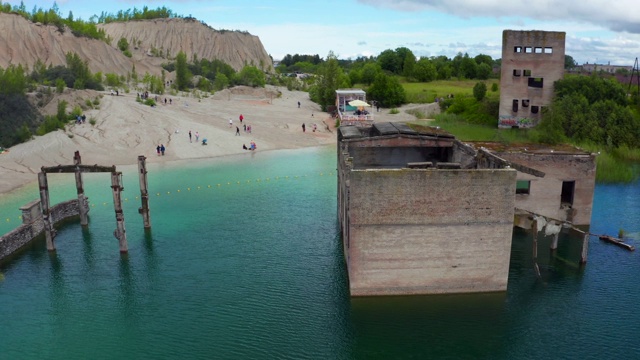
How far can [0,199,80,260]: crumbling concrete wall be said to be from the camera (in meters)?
33.6

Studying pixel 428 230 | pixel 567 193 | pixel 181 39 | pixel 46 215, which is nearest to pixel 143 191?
pixel 46 215

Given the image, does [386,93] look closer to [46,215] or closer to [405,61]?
[405,61]

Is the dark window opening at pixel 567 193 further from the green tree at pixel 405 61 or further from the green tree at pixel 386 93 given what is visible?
the green tree at pixel 405 61

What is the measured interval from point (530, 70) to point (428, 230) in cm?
5054

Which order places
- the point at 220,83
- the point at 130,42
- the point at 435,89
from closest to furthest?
the point at 435,89, the point at 220,83, the point at 130,42

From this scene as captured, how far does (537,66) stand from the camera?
229ft

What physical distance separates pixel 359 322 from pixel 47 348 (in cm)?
1378

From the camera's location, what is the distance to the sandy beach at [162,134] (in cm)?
5941

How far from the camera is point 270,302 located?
2795cm

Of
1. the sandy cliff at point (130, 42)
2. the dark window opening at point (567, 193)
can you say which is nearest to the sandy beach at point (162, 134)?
the sandy cliff at point (130, 42)

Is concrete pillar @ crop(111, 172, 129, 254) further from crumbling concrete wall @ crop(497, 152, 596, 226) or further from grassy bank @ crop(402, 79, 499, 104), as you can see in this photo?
grassy bank @ crop(402, 79, 499, 104)

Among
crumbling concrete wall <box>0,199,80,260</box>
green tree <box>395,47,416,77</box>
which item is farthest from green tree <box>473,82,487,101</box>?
crumbling concrete wall <box>0,199,80,260</box>

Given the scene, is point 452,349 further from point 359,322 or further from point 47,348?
point 47,348

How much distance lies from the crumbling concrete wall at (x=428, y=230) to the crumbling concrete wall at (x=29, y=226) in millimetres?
21116
